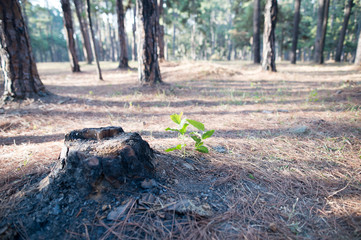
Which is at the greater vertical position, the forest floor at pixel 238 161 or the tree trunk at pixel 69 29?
the tree trunk at pixel 69 29

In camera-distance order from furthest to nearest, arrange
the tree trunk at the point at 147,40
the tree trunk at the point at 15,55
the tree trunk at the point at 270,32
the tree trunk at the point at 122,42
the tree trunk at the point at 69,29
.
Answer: the tree trunk at the point at 122,42 → the tree trunk at the point at 69,29 → the tree trunk at the point at 270,32 → the tree trunk at the point at 147,40 → the tree trunk at the point at 15,55

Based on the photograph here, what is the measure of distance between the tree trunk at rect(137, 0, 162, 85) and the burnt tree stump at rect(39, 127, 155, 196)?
15.3 feet

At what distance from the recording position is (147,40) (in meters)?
5.69

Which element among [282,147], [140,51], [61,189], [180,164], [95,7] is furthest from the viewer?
[95,7]

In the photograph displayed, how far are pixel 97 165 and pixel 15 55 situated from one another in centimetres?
445

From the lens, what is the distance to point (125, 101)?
16.1 ft

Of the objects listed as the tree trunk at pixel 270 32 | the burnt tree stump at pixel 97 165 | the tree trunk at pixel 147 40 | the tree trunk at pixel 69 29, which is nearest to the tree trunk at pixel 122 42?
the tree trunk at pixel 69 29

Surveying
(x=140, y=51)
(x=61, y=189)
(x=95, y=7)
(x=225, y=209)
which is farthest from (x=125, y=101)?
(x=95, y=7)

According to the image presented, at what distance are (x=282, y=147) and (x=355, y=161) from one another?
0.70 meters

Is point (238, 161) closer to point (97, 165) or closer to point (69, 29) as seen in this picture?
point (97, 165)

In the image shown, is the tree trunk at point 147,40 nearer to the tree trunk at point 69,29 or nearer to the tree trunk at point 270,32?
the tree trunk at point 270,32

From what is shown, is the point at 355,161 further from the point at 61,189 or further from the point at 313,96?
the point at 313,96

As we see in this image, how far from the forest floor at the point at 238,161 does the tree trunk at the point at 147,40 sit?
1400mm

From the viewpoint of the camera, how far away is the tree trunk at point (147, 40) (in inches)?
221
